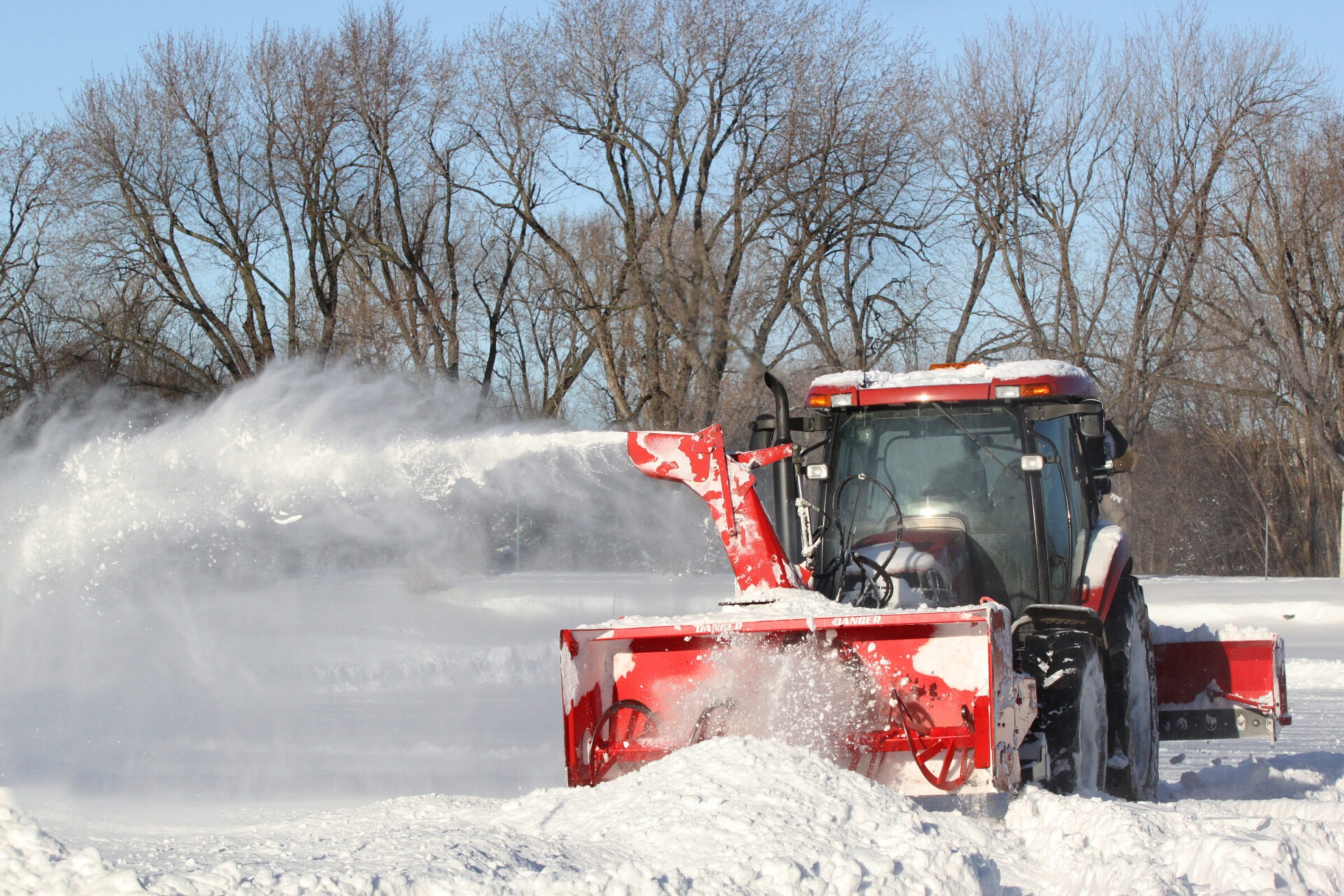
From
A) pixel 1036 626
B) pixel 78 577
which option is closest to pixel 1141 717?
pixel 1036 626

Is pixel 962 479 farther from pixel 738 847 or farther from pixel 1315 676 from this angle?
pixel 1315 676

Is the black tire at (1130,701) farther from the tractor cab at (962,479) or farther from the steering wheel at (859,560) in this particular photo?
the steering wheel at (859,560)

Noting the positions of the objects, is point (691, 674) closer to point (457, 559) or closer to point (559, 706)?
point (559, 706)

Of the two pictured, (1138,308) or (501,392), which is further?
(501,392)

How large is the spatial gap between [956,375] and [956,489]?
55 cm

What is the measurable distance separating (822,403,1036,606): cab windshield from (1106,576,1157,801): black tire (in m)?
0.60

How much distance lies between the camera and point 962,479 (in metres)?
6.05

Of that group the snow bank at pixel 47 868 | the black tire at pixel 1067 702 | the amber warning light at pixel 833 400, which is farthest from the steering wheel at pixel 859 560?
the snow bank at pixel 47 868

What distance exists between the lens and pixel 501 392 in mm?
24984

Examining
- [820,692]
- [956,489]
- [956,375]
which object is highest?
[956,375]

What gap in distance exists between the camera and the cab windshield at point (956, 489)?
597 centimetres

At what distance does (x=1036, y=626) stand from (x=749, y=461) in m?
1.46

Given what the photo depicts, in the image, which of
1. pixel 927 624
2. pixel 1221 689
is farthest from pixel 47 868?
pixel 1221 689

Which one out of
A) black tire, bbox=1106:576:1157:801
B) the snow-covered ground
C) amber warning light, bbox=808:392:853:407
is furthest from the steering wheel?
black tire, bbox=1106:576:1157:801
